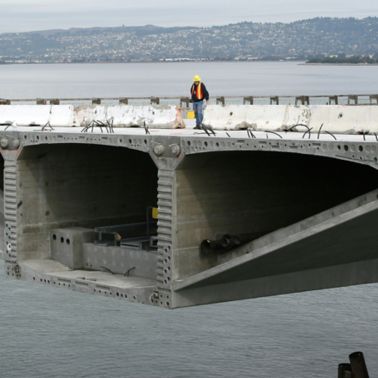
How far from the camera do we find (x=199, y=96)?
37.5m

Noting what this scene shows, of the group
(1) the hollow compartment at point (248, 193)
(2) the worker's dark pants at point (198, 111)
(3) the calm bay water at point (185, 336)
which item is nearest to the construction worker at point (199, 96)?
(2) the worker's dark pants at point (198, 111)

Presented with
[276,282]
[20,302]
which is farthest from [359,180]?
[20,302]

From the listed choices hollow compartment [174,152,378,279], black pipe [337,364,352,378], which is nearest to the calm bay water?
black pipe [337,364,352,378]

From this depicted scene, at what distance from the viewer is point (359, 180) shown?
37.6m

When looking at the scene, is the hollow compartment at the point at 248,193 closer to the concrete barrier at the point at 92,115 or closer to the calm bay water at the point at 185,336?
the concrete barrier at the point at 92,115

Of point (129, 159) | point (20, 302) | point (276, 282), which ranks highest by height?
point (129, 159)

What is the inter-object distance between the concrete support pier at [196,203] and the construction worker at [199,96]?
855mm

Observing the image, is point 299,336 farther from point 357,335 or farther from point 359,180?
point 359,180

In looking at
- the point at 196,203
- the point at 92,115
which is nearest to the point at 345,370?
the point at 196,203

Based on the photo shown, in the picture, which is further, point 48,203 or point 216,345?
point 216,345

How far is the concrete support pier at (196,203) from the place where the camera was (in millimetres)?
32625

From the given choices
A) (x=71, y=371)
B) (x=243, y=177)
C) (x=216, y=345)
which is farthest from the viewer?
(x=216, y=345)

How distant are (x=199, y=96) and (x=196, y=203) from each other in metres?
4.78

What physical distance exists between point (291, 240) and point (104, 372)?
2866cm
